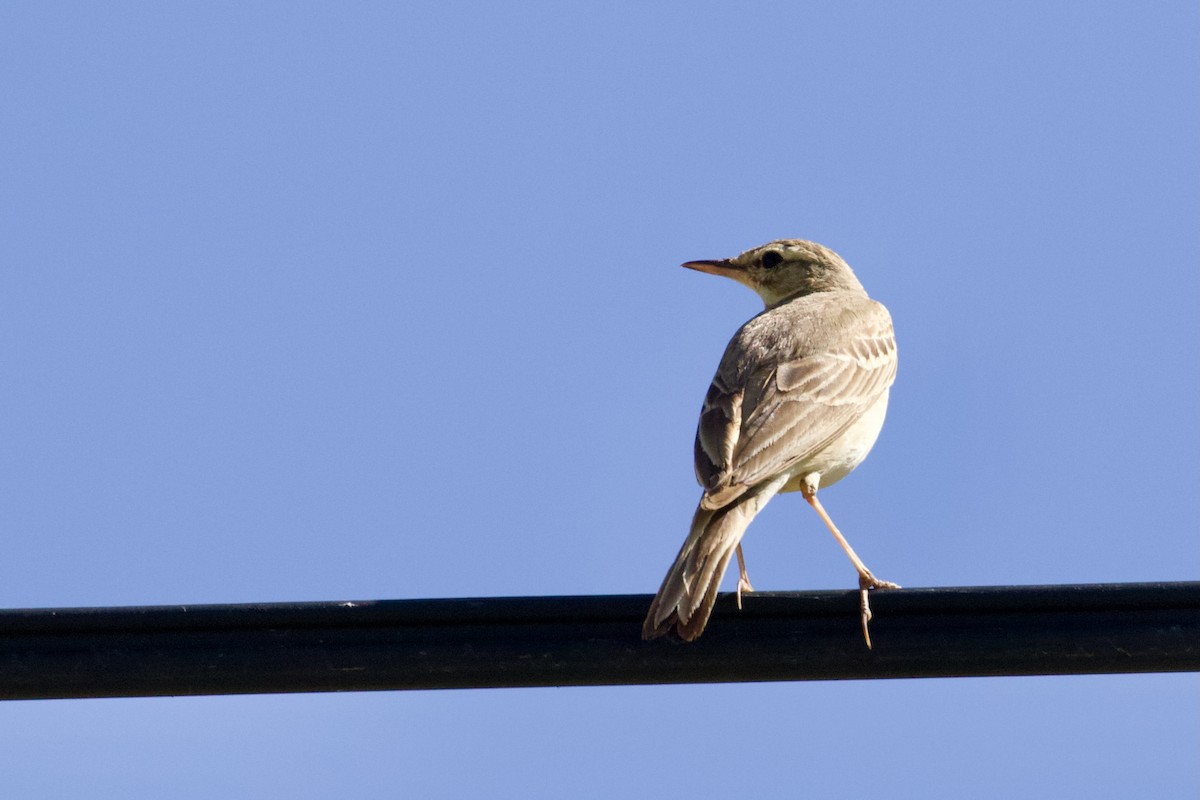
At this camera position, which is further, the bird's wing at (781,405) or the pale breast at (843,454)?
the pale breast at (843,454)

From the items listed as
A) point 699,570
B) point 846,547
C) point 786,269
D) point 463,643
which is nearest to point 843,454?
point 846,547

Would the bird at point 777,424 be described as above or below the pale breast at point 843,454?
above

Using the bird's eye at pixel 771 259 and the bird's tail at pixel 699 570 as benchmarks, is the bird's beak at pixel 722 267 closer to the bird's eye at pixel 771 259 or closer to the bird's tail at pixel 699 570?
the bird's eye at pixel 771 259

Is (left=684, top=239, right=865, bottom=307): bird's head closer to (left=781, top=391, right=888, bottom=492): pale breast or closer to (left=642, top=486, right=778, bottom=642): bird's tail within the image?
(left=781, top=391, right=888, bottom=492): pale breast

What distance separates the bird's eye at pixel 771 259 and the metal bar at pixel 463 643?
7.97 metres

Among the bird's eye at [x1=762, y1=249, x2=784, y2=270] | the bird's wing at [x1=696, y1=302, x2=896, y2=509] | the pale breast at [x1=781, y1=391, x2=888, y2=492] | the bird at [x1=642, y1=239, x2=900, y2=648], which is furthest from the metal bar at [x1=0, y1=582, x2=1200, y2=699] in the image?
the bird's eye at [x1=762, y1=249, x2=784, y2=270]

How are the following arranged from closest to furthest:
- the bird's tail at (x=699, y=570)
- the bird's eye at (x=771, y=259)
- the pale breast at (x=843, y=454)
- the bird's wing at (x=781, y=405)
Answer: the bird's tail at (x=699, y=570)
the bird's wing at (x=781, y=405)
the pale breast at (x=843, y=454)
the bird's eye at (x=771, y=259)

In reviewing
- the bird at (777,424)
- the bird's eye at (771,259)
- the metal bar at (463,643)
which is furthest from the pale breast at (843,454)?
the metal bar at (463,643)

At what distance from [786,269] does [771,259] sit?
153 mm

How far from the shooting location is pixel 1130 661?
562 centimetres

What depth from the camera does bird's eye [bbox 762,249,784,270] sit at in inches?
535

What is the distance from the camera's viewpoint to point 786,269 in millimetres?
13570

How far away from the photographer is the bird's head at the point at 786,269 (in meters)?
13.4

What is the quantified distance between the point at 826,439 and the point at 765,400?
1.37ft
